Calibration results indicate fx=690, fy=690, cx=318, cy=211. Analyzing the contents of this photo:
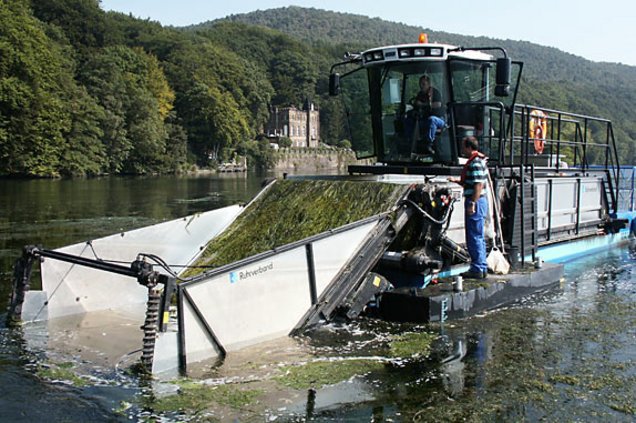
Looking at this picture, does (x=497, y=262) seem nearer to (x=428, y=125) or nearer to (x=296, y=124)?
(x=428, y=125)

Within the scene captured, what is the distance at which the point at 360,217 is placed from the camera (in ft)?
30.9

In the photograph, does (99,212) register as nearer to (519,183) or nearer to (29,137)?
(519,183)

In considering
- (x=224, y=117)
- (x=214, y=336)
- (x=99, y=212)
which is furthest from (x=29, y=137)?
(x=214, y=336)

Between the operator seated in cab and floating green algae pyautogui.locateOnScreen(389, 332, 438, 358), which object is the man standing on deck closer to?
the operator seated in cab

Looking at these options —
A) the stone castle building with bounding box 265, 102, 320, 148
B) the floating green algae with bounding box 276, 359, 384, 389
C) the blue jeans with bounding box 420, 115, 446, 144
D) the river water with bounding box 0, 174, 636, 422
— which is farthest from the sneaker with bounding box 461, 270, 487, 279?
the stone castle building with bounding box 265, 102, 320, 148

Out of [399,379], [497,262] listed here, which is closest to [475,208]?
[497,262]

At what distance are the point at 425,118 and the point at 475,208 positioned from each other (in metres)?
2.54

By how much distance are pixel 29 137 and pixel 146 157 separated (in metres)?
19.7

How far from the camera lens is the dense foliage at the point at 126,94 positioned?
173ft

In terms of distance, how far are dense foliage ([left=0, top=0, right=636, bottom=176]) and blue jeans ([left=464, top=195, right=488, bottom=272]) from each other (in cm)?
828

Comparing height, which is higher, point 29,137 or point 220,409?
point 29,137

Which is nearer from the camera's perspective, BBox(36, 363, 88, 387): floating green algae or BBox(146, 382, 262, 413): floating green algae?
BBox(146, 382, 262, 413): floating green algae

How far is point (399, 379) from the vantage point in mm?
6570

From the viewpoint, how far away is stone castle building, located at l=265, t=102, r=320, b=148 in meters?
139
